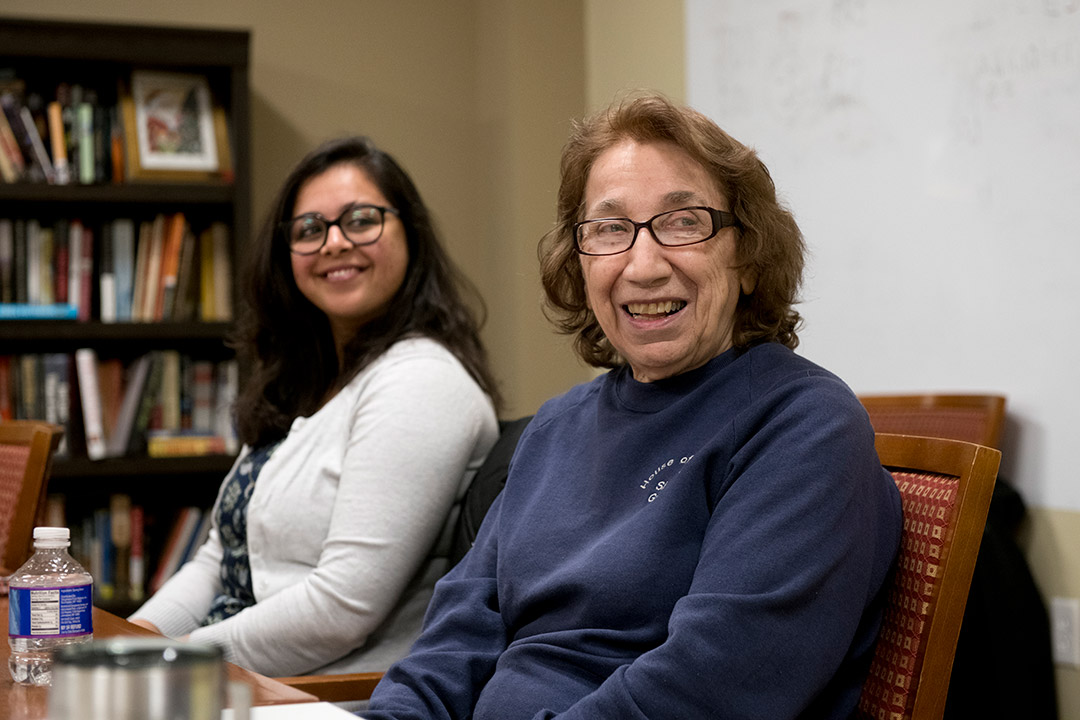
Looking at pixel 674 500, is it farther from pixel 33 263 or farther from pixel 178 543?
pixel 33 263

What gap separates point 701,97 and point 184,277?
171 cm

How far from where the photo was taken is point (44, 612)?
1.08m

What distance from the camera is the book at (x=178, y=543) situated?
11.1 ft

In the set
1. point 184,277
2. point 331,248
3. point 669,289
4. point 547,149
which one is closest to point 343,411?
point 331,248

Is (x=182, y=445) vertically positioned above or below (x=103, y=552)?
above

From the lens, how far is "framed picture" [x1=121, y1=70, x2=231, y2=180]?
336 centimetres

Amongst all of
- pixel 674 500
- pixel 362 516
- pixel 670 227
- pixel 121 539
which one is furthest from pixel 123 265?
pixel 674 500

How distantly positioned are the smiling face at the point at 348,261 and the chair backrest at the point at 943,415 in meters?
1.01

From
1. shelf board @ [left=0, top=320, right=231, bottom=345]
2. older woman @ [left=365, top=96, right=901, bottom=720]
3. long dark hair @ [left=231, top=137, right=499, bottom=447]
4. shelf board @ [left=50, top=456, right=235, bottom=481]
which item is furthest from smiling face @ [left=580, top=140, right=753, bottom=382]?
shelf board @ [left=50, top=456, right=235, bottom=481]

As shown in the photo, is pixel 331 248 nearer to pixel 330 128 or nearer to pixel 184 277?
pixel 184 277

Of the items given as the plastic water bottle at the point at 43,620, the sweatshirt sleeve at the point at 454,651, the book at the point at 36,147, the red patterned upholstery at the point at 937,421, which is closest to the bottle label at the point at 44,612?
the plastic water bottle at the point at 43,620

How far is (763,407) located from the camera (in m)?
1.12

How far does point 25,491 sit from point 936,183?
6.42 feet

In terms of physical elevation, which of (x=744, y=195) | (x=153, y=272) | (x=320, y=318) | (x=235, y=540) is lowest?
(x=235, y=540)
